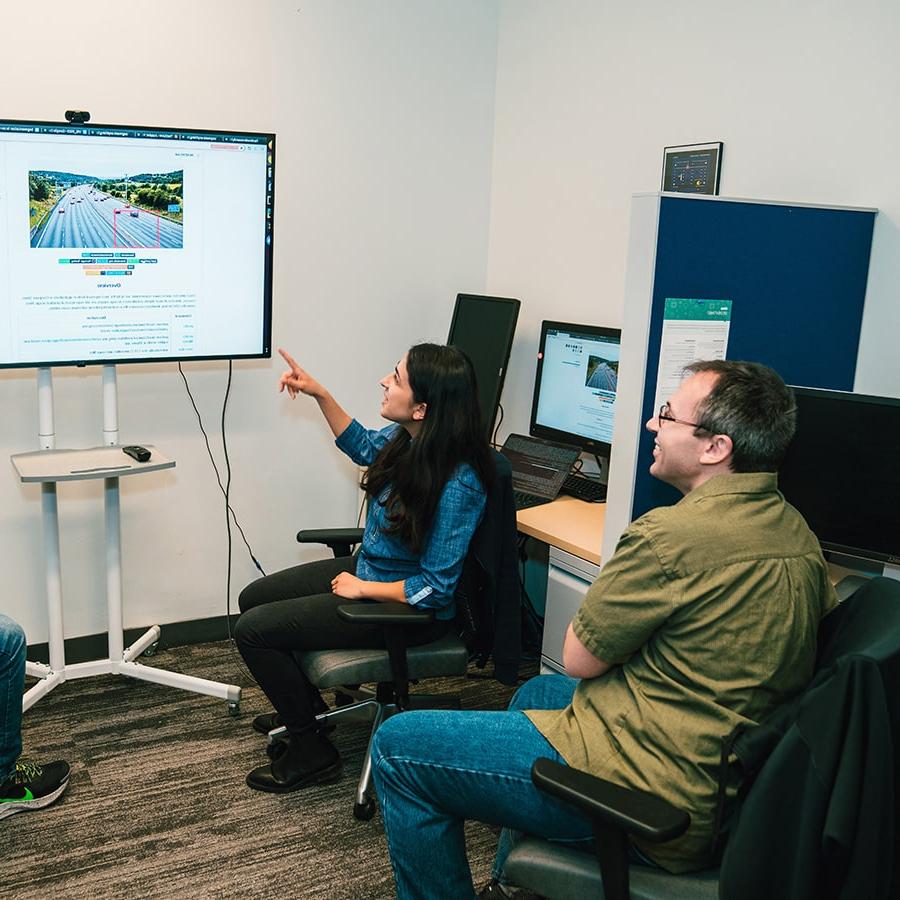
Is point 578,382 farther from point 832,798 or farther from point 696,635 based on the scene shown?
point 832,798

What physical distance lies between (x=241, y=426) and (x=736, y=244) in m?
1.90

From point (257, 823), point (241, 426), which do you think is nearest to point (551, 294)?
point (241, 426)

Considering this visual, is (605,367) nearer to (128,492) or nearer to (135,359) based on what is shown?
(135,359)

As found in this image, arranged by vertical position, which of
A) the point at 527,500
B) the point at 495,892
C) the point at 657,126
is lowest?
the point at 495,892

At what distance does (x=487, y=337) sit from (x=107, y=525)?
1.41m

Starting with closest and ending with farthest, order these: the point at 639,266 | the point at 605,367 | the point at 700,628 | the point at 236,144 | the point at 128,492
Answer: the point at 700,628 < the point at 639,266 < the point at 236,144 < the point at 605,367 < the point at 128,492

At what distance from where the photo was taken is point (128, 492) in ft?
10.9

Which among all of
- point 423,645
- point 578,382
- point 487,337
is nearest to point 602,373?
point 578,382

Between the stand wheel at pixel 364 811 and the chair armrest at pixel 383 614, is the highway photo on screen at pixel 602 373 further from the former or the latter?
the stand wheel at pixel 364 811

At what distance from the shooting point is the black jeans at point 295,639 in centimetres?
239

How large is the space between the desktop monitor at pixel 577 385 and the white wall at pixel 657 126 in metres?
0.12

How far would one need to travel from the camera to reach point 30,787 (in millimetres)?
2463

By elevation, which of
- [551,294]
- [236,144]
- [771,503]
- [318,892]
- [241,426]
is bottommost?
[318,892]

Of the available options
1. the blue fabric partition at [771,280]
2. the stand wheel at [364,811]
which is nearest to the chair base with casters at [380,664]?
the stand wheel at [364,811]
